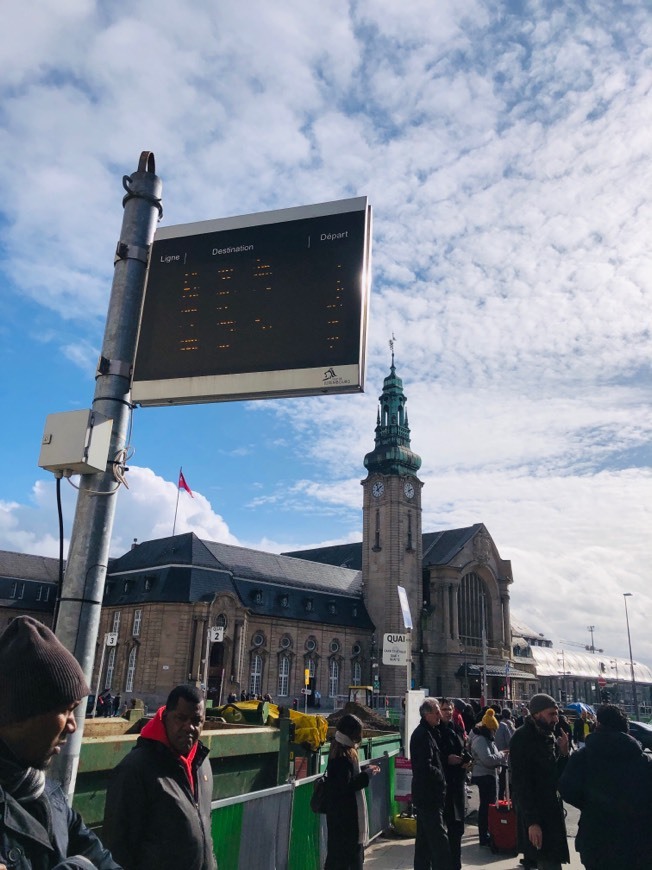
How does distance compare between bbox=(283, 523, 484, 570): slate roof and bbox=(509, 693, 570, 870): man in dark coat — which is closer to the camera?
bbox=(509, 693, 570, 870): man in dark coat

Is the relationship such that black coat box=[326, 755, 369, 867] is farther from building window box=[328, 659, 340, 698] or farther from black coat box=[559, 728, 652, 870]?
building window box=[328, 659, 340, 698]

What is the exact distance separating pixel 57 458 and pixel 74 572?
79 cm

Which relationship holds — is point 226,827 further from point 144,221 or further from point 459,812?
point 144,221

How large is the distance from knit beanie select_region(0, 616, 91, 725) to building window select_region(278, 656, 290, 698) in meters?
56.4

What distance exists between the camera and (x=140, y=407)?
5164mm

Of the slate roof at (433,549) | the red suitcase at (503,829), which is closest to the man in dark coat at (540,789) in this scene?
the red suitcase at (503,829)

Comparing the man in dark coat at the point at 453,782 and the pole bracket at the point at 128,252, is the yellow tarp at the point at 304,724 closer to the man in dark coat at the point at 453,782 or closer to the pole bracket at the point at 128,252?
the man in dark coat at the point at 453,782

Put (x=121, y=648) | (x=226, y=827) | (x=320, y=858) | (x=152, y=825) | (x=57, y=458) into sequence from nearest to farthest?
(x=152, y=825)
(x=57, y=458)
(x=226, y=827)
(x=320, y=858)
(x=121, y=648)

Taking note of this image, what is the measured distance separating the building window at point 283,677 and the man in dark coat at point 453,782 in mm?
49819

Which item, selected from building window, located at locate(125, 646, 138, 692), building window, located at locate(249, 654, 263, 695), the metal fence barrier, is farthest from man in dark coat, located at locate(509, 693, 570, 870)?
building window, located at locate(249, 654, 263, 695)

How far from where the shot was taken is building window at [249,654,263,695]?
172 ft

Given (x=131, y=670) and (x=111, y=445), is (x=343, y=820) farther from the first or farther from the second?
(x=131, y=670)

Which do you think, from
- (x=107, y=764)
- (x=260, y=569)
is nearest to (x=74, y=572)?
(x=107, y=764)

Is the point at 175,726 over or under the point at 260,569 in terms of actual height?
under
